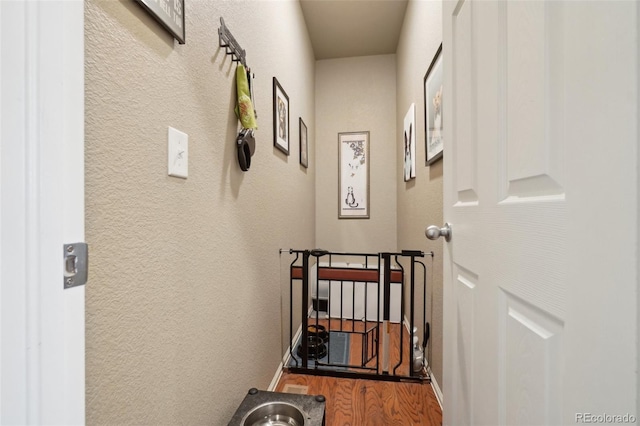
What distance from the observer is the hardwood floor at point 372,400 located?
1.42m

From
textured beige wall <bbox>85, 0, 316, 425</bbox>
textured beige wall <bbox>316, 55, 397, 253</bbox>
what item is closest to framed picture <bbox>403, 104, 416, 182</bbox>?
textured beige wall <bbox>316, 55, 397, 253</bbox>

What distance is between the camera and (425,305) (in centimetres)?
189

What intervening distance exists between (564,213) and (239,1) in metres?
1.43

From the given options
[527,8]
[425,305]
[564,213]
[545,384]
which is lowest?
[425,305]

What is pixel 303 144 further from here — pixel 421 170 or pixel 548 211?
pixel 548 211

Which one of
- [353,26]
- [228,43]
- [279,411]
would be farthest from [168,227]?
[353,26]

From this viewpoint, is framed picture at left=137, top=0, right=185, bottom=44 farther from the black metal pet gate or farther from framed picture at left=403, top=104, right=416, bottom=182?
framed picture at left=403, top=104, right=416, bottom=182

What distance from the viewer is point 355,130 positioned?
3.32 meters

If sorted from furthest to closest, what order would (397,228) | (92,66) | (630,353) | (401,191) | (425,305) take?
(397,228), (401,191), (425,305), (92,66), (630,353)

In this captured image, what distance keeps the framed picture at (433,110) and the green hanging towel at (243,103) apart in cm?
98

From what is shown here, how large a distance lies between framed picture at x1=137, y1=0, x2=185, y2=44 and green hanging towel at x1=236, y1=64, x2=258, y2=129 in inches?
13.4

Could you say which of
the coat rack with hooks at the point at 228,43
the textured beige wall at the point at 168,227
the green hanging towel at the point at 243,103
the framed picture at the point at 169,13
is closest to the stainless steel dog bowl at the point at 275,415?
the textured beige wall at the point at 168,227
